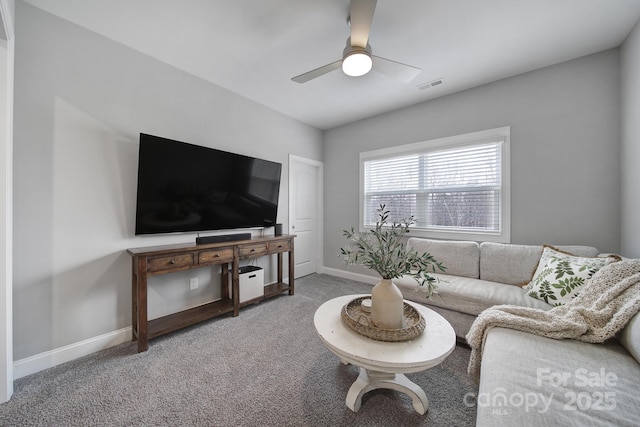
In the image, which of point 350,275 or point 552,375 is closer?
point 552,375

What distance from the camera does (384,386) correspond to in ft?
4.74

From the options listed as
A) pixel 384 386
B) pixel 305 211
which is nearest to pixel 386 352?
pixel 384 386

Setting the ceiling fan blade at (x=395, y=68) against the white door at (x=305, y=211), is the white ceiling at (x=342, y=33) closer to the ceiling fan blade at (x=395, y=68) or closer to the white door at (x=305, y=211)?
the ceiling fan blade at (x=395, y=68)

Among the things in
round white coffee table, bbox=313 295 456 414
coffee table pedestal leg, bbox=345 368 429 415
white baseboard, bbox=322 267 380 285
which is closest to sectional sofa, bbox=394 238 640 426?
round white coffee table, bbox=313 295 456 414

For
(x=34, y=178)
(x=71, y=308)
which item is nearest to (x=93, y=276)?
(x=71, y=308)

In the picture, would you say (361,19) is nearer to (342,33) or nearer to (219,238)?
(342,33)

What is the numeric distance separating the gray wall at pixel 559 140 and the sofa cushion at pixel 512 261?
335 millimetres

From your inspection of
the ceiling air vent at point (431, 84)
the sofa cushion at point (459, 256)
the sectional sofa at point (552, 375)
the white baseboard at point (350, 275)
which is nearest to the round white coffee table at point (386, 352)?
the sectional sofa at point (552, 375)

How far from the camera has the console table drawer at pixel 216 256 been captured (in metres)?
2.31

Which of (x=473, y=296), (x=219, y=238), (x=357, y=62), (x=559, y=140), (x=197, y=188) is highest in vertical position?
(x=357, y=62)

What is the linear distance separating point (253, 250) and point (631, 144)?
141 inches

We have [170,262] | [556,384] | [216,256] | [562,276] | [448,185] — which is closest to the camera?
[556,384]

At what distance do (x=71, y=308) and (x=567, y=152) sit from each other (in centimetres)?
467

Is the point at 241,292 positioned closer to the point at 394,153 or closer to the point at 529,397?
the point at 529,397
